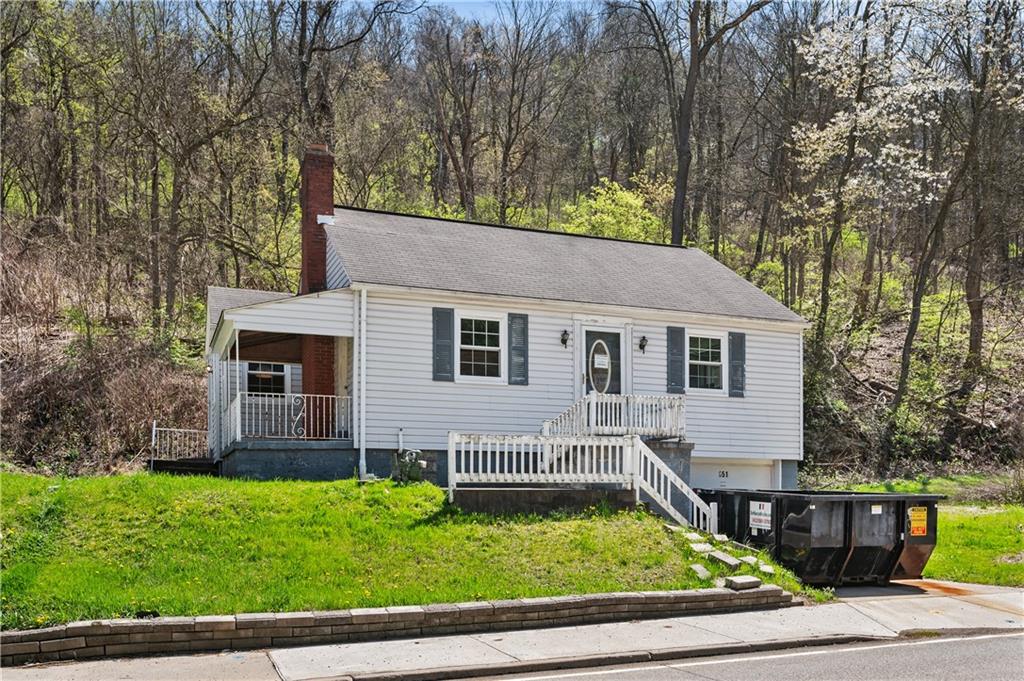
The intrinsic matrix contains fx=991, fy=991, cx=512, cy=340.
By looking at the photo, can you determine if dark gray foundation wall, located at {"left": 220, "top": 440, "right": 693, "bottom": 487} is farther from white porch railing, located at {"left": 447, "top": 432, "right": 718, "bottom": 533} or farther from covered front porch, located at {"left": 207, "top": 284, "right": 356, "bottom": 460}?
white porch railing, located at {"left": 447, "top": 432, "right": 718, "bottom": 533}

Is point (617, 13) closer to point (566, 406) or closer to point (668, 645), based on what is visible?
point (566, 406)

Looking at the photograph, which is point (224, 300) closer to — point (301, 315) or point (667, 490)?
point (301, 315)

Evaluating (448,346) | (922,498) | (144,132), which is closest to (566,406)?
(448,346)

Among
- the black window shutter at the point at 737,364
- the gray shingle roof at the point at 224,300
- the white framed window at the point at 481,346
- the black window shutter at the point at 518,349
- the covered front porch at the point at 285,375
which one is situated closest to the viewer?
the covered front porch at the point at 285,375

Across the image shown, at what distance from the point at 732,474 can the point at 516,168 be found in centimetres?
2002

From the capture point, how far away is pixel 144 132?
2873 cm

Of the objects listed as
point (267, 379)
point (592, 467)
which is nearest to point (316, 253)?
point (267, 379)

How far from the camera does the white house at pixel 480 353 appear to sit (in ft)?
57.2

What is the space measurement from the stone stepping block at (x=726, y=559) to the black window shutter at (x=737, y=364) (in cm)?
809

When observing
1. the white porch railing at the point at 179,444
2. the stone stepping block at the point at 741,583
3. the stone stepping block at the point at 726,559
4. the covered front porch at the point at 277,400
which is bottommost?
the stone stepping block at the point at 741,583

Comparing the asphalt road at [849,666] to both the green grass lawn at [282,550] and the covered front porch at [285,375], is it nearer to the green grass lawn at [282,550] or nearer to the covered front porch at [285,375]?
the green grass lawn at [282,550]

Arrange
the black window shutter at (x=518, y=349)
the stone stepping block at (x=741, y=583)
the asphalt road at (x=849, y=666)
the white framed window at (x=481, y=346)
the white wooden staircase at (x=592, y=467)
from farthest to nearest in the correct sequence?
the black window shutter at (x=518, y=349) → the white framed window at (x=481, y=346) → the white wooden staircase at (x=592, y=467) → the stone stepping block at (x=741, y=583) → the asphalt road at (x=849, y=666)

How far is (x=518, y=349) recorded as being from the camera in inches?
739

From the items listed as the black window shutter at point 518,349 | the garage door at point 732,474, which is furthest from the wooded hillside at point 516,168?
the black window shutter at point 518,349
